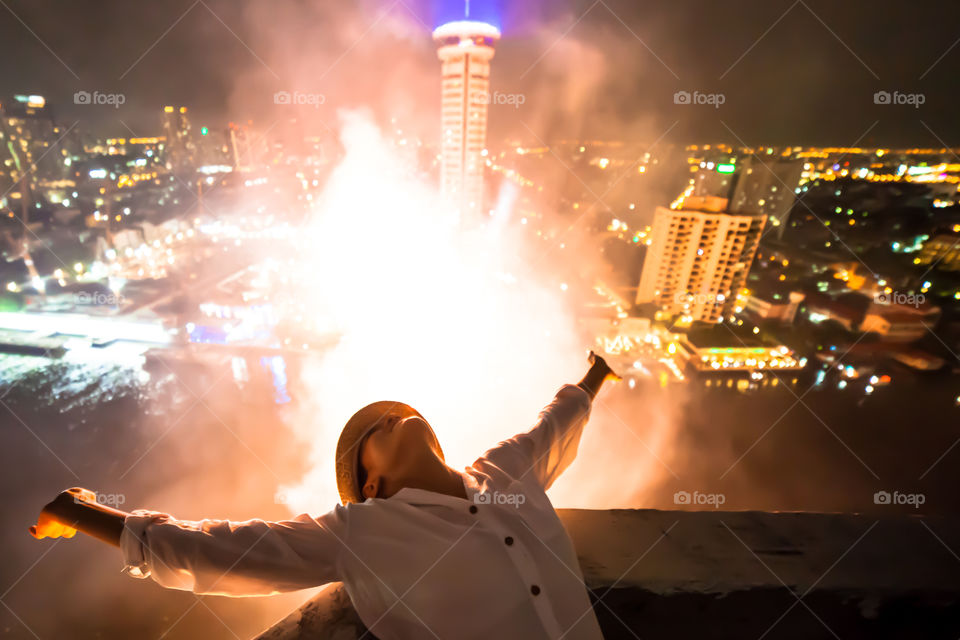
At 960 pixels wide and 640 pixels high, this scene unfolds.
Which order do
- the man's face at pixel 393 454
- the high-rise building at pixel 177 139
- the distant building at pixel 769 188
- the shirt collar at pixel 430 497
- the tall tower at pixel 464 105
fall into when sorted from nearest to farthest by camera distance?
the shirt collar at pixel 430 497 → the man's face at pixel 393 454 → the tall tower at pixel 464 105 → the distant building at pixel 769 188 → the high-rise building at pixel 177 139

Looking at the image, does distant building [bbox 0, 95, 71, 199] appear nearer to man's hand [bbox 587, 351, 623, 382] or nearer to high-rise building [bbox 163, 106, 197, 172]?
high-rise building [bbox 163, 106, 197, 172]

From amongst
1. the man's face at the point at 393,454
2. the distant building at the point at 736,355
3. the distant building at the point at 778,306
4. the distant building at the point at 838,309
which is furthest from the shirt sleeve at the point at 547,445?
the distant building at the point at 838,309

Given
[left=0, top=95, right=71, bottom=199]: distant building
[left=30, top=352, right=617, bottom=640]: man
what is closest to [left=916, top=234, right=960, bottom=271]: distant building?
[left=30, top=352, right=617, bottom=640]: man

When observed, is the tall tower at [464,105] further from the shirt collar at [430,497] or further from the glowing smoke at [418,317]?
the shirt collar at [430,497]

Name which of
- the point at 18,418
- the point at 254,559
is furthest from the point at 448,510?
the point at 18,418

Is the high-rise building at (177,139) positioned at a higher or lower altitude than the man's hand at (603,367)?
higher

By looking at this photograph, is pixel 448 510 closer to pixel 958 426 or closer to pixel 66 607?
pixel 66 607
